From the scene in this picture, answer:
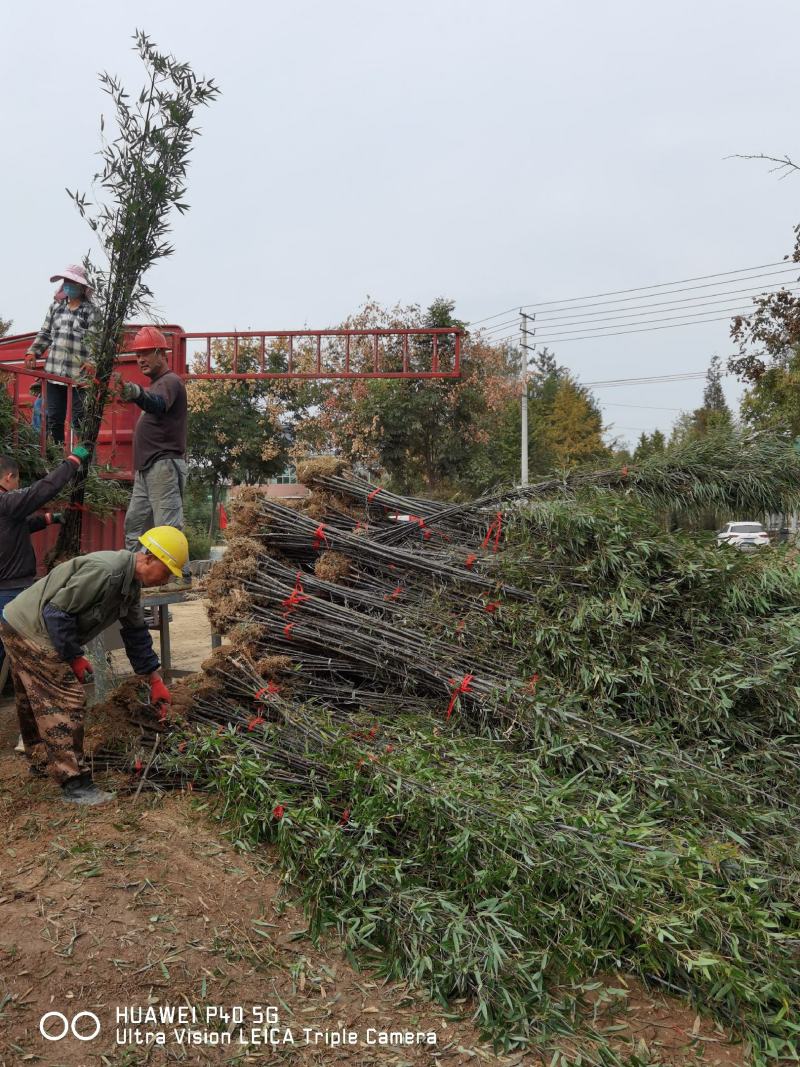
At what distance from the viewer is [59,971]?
2703mm

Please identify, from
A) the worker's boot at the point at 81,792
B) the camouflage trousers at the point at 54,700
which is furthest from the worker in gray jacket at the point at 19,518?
the worker's boot at the point at 81,792

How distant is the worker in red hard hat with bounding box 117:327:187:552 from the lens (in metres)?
5.36

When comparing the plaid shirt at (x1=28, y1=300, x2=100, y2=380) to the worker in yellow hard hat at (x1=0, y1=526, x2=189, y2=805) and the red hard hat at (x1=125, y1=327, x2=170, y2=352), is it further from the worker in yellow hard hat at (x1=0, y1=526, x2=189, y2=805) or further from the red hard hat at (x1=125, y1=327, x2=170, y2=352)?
the worker in yellow hard hat at (x1=0, y1=526, x2=189, y2=805)

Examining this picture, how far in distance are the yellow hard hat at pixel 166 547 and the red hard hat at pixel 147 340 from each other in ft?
6.37

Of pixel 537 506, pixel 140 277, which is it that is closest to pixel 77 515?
pixel 140 277

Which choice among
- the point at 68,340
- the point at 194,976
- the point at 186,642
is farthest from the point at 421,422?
the point at 194,976

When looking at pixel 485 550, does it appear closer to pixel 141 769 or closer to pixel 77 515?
pixel 141 769

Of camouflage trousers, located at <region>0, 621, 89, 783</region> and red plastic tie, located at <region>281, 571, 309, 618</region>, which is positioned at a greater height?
red plastic tie, located at <region>281, 571, 309, 618</region>

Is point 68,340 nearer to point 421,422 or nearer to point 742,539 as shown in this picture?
point 742,539

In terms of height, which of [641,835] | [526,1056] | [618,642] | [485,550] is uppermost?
[485,550]

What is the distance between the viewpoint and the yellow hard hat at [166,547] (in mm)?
3873

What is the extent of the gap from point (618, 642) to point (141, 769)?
8.34 feet

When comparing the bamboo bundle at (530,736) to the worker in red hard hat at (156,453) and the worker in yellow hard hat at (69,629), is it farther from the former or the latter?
the worker in red hard hat at (156,453)

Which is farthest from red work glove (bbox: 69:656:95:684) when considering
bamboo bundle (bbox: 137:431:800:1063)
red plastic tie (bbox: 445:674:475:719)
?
red plastic tie (bbox: 445:674:475:719)
